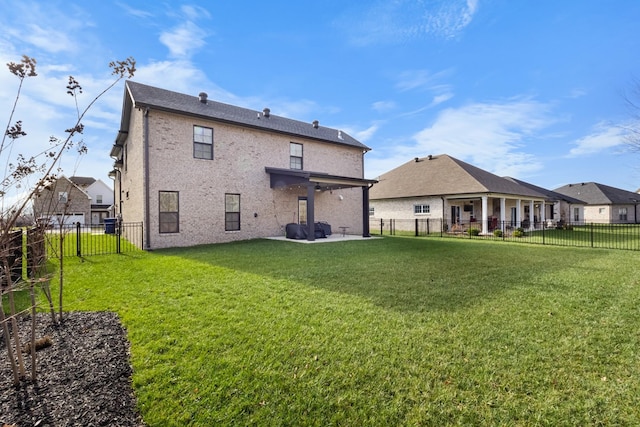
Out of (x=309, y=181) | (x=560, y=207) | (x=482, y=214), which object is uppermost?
(x=309, y=181)

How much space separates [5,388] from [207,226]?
11069 mm

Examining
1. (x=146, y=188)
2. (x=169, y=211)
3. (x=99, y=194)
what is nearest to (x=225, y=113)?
(x=146, y=188)

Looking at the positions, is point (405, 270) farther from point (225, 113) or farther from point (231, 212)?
point (225, 113)

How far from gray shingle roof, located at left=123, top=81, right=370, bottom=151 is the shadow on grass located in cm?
664

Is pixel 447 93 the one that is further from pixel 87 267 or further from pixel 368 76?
pixel 87 267

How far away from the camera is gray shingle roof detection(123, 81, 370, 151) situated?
1255 centimetres

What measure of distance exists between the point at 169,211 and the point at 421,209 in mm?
18198

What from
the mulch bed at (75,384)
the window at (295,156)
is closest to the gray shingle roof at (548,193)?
the window at (295,156)

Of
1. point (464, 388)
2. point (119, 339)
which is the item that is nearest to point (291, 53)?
point (119, 339)

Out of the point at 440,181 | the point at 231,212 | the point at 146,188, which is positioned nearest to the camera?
the point at 146,188

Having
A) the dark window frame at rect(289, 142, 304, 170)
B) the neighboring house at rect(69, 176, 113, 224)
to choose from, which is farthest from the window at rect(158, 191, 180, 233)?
the neighboring house at rect(69, 176, 113, 224)

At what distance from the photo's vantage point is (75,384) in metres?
2.62

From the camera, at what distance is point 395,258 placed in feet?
30.8

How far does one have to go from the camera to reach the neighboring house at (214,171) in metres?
12.2
